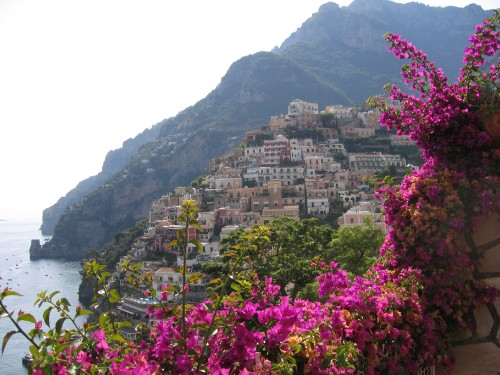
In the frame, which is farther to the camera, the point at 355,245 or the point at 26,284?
the point at 26,284

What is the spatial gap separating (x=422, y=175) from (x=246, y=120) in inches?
4584

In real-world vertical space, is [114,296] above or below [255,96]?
below

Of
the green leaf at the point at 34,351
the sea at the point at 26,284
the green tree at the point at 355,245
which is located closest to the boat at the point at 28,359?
the green leaf at the point at 34,351

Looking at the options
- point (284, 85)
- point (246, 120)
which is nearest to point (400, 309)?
point (246, 120)

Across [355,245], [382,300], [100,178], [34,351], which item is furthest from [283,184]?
[100,178]

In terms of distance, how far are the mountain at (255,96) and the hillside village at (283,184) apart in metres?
41.7

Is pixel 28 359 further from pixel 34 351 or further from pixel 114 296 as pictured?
pixel 34 351

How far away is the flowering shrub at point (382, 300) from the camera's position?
2.07m

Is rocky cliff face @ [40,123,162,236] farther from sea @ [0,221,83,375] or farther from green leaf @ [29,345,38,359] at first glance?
green leaf @ [29,345,38,359]

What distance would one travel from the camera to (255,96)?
4938 inches

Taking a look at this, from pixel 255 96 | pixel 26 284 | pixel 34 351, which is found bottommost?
pixel 26 284

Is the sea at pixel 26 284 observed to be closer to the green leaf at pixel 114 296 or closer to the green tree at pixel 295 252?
the green tree at pixel 295 252

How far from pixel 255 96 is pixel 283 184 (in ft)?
256

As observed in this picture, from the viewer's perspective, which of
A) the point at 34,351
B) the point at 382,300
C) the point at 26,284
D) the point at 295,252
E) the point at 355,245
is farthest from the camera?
the point at 26,284
